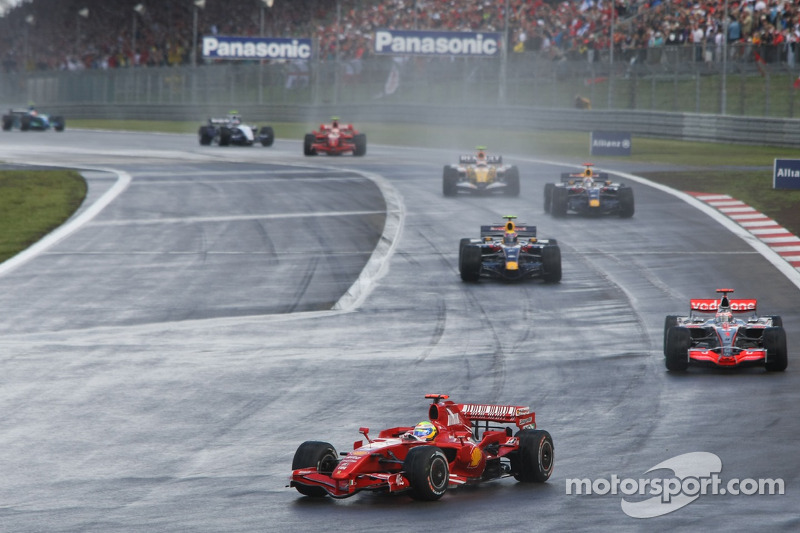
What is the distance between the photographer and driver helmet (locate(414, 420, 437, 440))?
10.7 metres

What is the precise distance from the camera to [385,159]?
1849 inches

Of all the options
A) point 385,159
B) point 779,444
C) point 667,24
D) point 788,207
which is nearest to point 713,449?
point 779,444

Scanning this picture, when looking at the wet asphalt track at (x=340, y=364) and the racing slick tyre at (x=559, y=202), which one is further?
the racing slick tyre at (x=559, y=202)

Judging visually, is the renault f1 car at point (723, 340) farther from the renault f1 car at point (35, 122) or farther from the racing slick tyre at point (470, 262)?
the renault f1 car at point (35, 122)

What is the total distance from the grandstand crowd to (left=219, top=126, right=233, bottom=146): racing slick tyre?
15.4 metres

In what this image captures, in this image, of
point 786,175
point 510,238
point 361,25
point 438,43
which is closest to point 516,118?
point 438,43

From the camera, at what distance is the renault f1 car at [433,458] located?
10219 millimetres

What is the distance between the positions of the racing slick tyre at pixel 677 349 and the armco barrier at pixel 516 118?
30.3m

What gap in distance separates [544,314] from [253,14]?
6948 centimetres

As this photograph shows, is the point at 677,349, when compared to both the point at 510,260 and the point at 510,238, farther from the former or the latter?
the point at 510,238

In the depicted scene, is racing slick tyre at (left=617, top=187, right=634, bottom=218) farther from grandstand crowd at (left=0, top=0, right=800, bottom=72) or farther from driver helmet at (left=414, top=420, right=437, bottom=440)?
driver helmet at (left=414, top=420, right=437, bottom=440)

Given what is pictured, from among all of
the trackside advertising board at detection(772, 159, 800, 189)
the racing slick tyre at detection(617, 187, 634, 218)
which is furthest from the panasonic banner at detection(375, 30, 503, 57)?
the racing slick tyre at detection(617, 187, 634, 218)

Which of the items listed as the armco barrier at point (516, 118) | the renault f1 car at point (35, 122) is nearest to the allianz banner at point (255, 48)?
the armco barrier at point (516, 118)

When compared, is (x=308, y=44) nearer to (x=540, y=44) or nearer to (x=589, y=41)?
(x=540, y=44)
